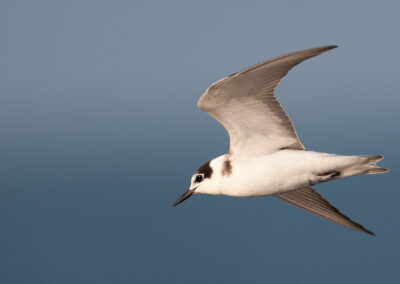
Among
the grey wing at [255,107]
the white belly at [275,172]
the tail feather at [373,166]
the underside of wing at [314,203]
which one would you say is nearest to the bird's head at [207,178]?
the white belly at [275,172]

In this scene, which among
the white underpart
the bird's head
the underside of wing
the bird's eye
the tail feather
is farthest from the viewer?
the underside of wing

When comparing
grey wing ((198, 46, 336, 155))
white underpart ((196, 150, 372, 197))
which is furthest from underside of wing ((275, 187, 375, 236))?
grey wing ((198, 46, 336, 155))

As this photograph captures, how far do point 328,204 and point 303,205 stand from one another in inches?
20.3

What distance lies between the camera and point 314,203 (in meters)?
11.2

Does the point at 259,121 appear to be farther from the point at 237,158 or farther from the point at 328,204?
the point at 328,204

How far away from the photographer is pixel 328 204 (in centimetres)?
1096

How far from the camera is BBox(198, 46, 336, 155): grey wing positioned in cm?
876

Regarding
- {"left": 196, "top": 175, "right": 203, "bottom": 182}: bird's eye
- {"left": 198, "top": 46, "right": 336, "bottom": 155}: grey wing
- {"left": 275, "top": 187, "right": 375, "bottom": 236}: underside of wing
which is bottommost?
{"left": 275, "top": 187, "right": 375, "bottom": 236}: underside of wing

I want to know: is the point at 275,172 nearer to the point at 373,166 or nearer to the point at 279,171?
the point at 279,171

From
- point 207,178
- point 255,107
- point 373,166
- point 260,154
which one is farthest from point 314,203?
point 255,107

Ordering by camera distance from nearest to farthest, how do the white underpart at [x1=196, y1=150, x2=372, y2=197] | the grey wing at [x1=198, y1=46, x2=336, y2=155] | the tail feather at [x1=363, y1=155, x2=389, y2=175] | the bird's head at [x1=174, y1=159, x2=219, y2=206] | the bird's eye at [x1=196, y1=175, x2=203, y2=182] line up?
the grey wing at [x1=198, y1=46, x2=336, y2=155]
the tail feather at [x1=363, y1=155, x2=389, y2=175]
the white underpart at [x1=196, y1=150, x2=372, y2=197]
the bird's head at [x1=174, y1=159, x2=219, y2=206]
the bird's eye at [x1=196, y1=175, x2=203, y2=182]

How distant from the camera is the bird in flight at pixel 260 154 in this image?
9.25m

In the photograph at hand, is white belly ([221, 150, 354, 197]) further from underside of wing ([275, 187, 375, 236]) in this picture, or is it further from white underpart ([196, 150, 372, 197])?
underside of wing ([275, 187, 375, 236])

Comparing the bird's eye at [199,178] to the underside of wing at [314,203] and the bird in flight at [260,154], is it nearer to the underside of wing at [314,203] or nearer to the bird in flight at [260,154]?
the bird in flight at [260,154]
